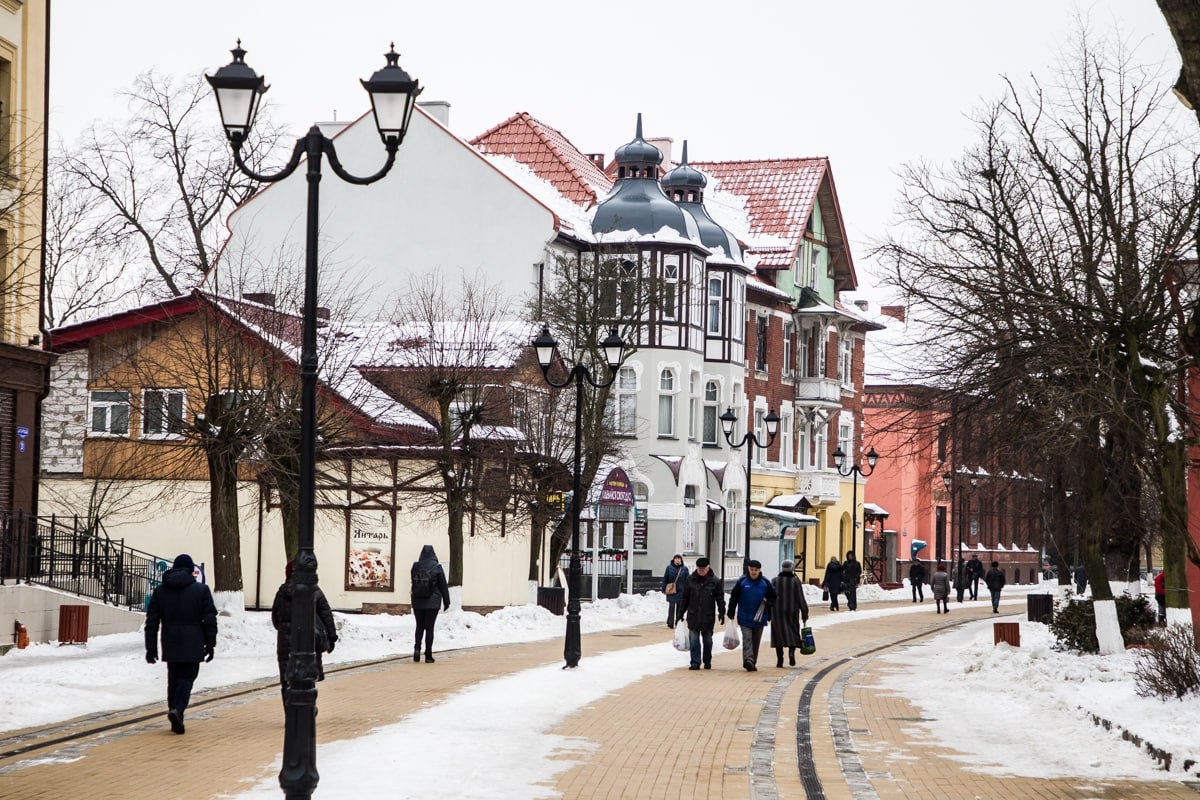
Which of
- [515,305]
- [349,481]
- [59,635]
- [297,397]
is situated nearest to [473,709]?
[59,635]

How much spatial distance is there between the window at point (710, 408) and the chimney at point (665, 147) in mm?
11731

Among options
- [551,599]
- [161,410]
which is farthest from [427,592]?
[551,599]

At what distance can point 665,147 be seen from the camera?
64.8m

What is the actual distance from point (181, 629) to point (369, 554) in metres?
23.3

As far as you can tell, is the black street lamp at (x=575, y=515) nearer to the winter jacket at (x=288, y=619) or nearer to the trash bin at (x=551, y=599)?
the winter jacket at (x=288, y=619)

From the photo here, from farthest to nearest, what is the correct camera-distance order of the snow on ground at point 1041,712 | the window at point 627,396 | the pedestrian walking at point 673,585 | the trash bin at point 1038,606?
the window at point 627,396 < the trash bin at point 1038,606 < the pedestrian walking at point 673,585 < the snow on ground at point 1041,712

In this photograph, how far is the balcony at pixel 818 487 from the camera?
209ft

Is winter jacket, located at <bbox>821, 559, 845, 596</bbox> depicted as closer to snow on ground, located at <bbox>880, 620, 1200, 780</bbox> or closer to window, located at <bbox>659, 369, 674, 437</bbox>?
window, located at <bbox>659, 369, 674, 437</bbox>

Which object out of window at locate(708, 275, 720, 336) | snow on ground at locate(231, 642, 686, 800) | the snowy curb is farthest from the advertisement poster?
the snowy curb

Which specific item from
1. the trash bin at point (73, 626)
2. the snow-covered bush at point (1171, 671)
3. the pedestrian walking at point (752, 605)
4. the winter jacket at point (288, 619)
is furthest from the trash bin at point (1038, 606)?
the winter jacket at point (288, 619)

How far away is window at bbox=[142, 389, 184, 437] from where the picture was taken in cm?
2808

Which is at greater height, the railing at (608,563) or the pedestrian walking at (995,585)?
the railing at (608,563)

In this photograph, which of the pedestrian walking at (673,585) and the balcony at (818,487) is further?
the balcony at (818,487)

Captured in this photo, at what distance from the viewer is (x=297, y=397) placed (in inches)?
1136
